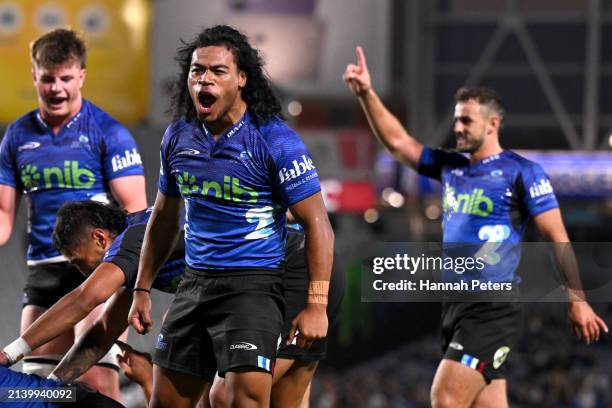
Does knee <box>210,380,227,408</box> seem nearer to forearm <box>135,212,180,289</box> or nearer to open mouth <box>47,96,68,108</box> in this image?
forearm <box>135,212,180,289</box>

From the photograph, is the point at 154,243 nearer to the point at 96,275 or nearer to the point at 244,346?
the point at 96,275

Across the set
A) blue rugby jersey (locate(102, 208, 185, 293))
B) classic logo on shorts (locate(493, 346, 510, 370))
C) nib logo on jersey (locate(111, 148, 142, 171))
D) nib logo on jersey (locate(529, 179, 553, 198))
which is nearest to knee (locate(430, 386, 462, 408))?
classic logo on shorts (locate(493, 346, 510, 370))

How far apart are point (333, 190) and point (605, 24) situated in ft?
30.4

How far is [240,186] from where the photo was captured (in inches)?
205

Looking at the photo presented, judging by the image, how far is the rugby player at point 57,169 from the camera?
6688 millimetres

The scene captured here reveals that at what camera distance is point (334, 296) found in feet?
19.8

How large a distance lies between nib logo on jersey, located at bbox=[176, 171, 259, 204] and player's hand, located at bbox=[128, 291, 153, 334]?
2.00 ft

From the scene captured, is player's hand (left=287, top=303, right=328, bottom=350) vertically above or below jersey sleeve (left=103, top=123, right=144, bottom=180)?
below

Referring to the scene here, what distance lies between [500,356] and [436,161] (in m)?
1.28

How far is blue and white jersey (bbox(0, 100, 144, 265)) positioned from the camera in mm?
6699

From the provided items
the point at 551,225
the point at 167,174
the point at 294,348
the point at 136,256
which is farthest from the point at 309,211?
the point at 551,225

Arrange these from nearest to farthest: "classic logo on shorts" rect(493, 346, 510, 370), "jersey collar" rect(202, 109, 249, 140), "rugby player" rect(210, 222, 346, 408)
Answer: "jersey collar" rect(202, 109, 249, 140) → "rugby player" rect(210, 222, 346, 408) → "classic logo on shorts" rect(493, 346, 510, 370)

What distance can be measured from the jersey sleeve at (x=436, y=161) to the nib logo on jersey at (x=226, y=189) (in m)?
2.41

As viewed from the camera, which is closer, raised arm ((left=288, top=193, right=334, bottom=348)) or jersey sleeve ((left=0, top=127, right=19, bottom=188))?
raised arm ((left=288, top=193, right=334, bottom=348))
